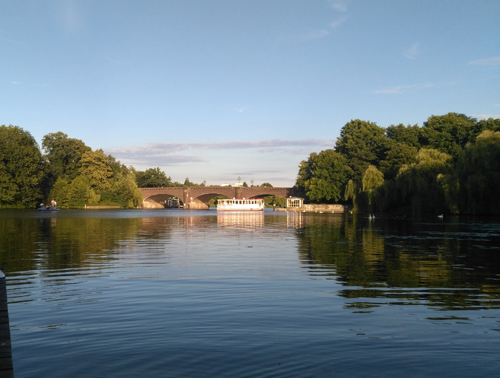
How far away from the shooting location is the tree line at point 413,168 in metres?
52.8

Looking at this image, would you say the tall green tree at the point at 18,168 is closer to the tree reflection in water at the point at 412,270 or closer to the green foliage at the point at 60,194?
the green foliage at the point at 60,194

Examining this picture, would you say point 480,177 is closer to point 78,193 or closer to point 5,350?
point 5,350

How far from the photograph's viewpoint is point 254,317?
33.5 ft

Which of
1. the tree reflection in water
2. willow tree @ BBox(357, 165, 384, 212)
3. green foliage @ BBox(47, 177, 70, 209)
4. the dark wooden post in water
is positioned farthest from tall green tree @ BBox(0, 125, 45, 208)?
the dark wooden post in water

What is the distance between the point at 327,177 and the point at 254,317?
331 ft

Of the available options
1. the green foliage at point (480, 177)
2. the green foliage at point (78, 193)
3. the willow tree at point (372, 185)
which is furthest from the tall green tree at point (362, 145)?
the green foliage at point (78, 193)

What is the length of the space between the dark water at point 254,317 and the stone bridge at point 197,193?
113 metres

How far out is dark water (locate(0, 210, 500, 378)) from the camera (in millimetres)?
7312

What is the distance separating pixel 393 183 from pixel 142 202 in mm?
83301

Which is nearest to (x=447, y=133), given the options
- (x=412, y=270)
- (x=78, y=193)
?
(x=78, y=193)

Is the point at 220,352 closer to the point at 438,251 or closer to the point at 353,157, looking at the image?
the point at 438,251

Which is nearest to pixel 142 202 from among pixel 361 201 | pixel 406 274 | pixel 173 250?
pixel 361 201

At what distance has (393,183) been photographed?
74875 mm

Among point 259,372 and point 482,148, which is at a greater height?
point 482,148
